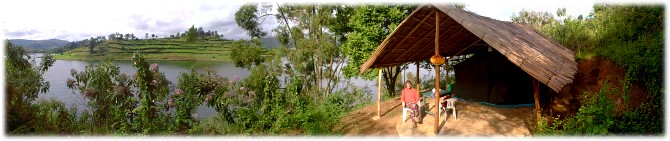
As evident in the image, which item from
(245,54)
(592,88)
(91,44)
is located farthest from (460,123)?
(245,54)

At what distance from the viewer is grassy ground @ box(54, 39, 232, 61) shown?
24.8ft

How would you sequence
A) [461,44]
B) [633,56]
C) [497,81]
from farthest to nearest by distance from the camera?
[461,44] < [497,81] < [633,56]

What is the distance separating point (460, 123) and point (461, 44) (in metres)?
3.14

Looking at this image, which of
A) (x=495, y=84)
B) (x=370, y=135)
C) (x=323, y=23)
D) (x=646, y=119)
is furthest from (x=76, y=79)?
(x=323, y=23)

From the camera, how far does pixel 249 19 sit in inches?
671

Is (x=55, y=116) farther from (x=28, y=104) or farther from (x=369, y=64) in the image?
(x=369, y=64)

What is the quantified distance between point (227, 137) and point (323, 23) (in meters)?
9.83

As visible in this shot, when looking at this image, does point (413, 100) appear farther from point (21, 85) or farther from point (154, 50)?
point (154, 50)

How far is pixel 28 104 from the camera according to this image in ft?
21.0

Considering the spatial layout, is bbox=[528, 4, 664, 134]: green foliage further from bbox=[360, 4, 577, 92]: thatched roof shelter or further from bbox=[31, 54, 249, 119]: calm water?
bbox=[31, 54, 249, 119]: calm water

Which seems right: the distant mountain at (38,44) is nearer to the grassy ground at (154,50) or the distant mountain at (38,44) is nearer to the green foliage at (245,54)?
the grassy ground at (154,50)

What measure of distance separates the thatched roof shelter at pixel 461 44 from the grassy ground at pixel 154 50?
4.63 metres

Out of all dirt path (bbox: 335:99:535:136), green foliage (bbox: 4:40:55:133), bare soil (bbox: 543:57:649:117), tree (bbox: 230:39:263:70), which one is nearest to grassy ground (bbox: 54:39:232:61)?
tree (bbox: 230:39:263:70)

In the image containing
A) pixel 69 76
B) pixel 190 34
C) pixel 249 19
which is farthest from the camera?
pixel 249 19
